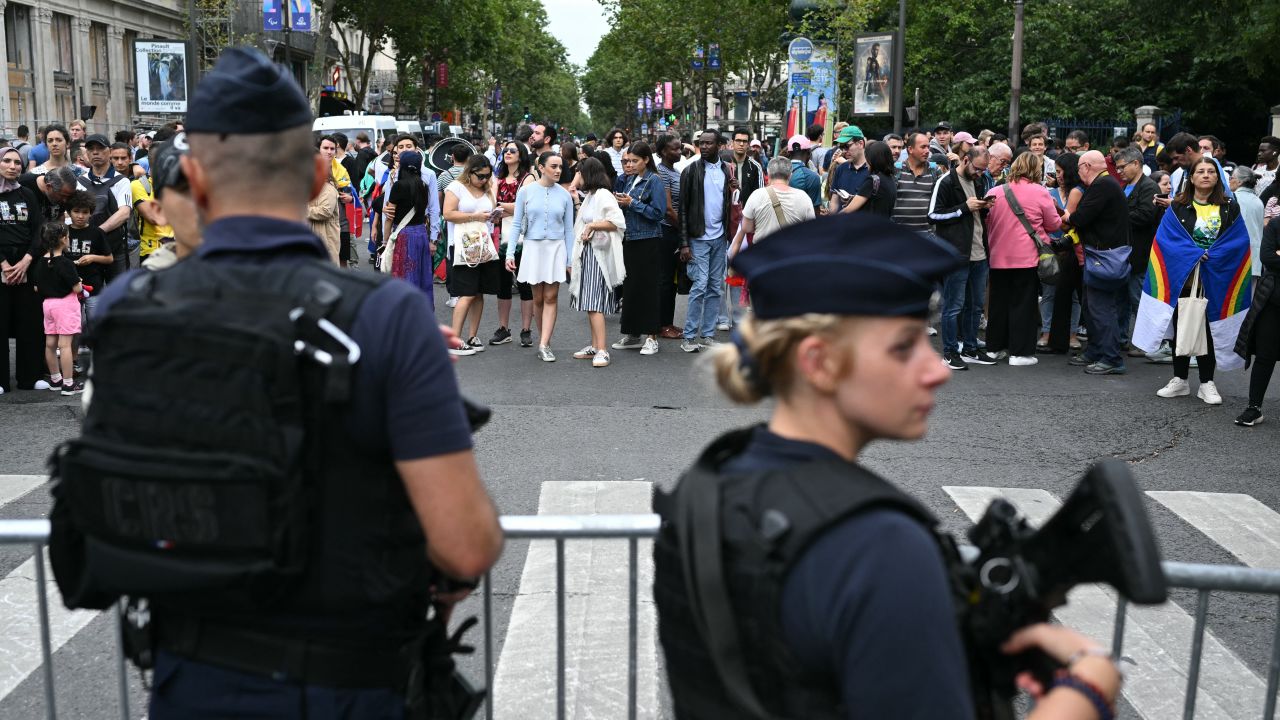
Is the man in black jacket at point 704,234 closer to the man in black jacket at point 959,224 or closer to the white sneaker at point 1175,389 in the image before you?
the man in black jacket at point 959,224

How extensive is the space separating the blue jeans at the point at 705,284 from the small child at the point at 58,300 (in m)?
5.31

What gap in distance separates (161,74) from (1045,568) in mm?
35257

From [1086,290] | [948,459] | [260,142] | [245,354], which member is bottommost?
[948,459]

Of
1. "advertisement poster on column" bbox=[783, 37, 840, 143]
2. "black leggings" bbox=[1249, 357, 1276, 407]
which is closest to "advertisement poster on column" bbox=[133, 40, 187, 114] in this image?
"advertisement poster on column" bbox=[783, 37, 840, 143]

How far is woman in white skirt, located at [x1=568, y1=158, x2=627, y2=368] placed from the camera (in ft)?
37.6

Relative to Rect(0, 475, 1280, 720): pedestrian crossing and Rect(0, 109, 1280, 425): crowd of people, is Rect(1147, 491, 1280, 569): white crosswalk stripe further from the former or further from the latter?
Rect(0, 109, 1280, 425): crowd of people

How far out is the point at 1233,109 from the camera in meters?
38.2

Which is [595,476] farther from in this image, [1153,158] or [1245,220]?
[1153,158]

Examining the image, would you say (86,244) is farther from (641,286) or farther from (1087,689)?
(1087,689)

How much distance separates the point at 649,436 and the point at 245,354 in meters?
6.94

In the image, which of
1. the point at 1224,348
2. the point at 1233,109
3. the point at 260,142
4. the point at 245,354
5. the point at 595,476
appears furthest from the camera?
the point at 1233,109

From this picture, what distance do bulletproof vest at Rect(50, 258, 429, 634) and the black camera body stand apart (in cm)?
90

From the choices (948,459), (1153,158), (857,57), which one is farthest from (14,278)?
(857,57)

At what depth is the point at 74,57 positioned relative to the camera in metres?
41.2
